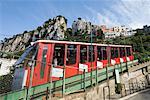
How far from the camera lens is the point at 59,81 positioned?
11547mm

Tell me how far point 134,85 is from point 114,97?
216 inches

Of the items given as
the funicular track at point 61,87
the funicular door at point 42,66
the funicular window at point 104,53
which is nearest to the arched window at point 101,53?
the funicular window at point 104,53

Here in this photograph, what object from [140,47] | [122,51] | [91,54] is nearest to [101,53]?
[91,54]

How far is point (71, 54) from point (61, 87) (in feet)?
9.84

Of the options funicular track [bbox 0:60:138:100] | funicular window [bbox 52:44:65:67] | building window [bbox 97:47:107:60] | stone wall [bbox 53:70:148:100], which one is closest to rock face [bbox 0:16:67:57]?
stone wall [bbox 53:70:148:100]

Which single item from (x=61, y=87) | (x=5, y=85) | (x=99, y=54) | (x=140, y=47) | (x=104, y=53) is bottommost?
(x=5, y=85)

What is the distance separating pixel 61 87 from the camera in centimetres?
1134

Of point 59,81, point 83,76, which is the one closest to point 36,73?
point 59,81

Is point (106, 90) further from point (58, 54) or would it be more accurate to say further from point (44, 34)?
point (44, 34)

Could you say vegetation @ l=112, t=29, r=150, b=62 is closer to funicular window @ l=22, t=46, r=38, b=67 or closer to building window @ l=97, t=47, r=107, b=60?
building window @ l=97, t=47, r=107, b=60

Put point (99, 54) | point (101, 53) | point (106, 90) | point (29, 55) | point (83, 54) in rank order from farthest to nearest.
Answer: point (101, 53)
point (99, 54)
point (106, 90)
point (83, 54)
point (29, 55)

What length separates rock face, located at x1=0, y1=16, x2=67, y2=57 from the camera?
92.1 metres

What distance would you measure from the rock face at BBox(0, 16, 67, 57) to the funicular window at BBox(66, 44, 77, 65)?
72.5 metres

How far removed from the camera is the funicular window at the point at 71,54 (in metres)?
13.4
